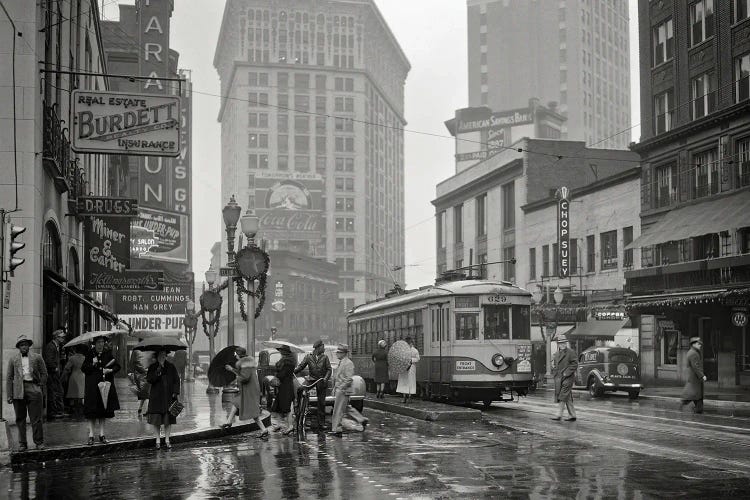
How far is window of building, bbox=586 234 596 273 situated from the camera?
52406 mm

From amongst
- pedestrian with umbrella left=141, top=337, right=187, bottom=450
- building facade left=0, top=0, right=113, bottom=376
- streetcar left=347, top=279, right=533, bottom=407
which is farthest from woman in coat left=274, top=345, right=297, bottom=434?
streetcar left=347, top=279, right=533, bottom=407

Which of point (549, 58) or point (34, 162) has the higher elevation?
point (549, 58)

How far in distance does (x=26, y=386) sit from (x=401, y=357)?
11404 millimetres

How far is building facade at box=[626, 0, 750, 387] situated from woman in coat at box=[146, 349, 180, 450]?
24019 mm

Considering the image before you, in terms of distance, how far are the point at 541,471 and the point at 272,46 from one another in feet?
479

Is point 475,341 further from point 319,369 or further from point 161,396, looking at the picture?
point 161,396

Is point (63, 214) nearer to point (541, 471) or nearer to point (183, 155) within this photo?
point (541, 471)

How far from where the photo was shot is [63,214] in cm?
2506

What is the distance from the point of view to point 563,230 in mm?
52531

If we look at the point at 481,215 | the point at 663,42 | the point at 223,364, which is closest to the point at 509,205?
the point at 481,215

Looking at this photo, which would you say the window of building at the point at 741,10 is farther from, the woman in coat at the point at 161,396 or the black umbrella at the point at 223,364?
the woman in coat at the point at 161,396

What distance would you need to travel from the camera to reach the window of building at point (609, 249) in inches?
1980

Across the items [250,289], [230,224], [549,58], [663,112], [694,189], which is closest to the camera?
[250,289]

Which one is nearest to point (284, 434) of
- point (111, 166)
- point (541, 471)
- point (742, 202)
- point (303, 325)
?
point (541, 471)
